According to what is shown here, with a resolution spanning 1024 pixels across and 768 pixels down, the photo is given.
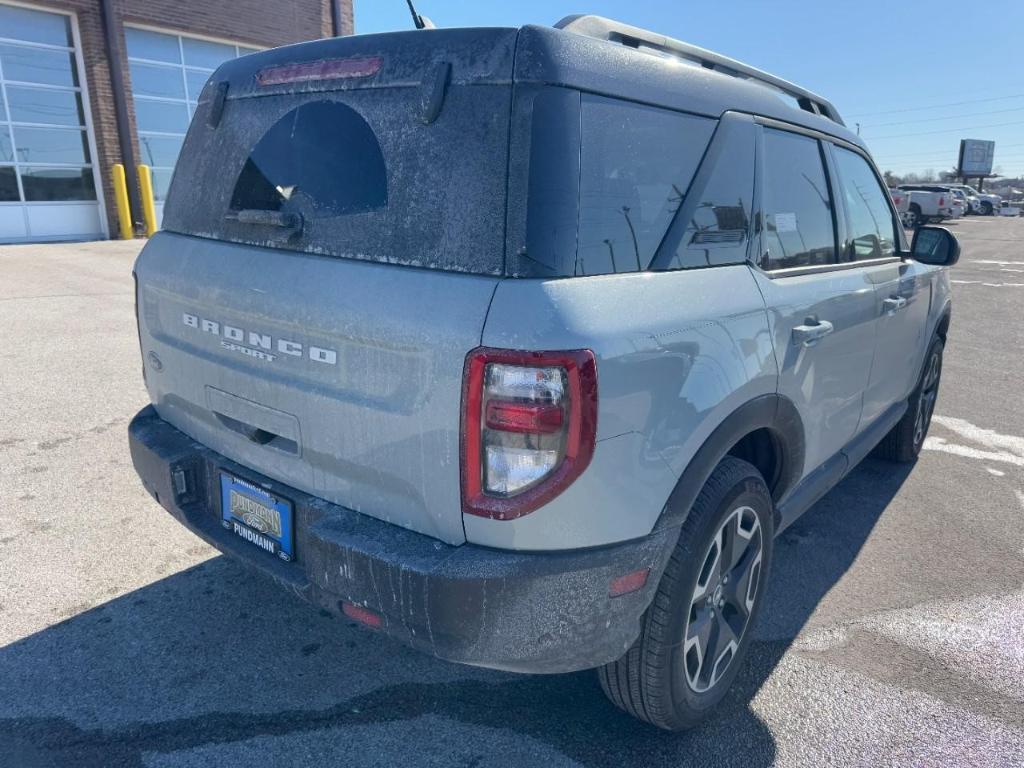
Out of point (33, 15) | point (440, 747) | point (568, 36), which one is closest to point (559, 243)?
point (568, 36)

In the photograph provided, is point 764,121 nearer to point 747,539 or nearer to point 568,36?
point 568,36

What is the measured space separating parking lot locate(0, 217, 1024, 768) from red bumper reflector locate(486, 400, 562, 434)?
1140mm

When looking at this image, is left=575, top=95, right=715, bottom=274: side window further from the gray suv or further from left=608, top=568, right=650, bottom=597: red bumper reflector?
left=608, top=568, right=650, bottom=597: red bumper reflector

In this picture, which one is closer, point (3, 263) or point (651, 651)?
point (651, 651)

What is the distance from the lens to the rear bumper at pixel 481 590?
1.80 meters

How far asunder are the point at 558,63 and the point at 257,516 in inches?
61.9

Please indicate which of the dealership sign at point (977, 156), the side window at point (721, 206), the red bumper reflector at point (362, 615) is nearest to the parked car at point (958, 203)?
the dealership sign at point (977, 156)

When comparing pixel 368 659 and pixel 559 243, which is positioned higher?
pixel 559 243

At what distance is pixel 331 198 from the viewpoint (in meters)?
2.18

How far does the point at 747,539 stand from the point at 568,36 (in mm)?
1651

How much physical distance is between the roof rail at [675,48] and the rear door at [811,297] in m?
0.30

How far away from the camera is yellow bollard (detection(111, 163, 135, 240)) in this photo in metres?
16.1

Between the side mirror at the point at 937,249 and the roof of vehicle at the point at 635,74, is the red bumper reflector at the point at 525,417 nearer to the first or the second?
the roof of vehicle at the point at 635,74

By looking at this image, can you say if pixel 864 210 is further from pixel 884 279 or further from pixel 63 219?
pixel 63 219
